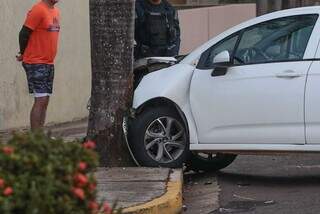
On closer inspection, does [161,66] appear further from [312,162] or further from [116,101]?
[312,162]

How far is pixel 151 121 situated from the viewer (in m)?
8.05

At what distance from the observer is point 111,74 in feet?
26.1

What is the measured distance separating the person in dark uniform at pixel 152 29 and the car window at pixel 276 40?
1544 millimetres

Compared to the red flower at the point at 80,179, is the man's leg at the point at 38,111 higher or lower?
lower

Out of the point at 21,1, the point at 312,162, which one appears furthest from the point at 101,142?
the point at 21,1

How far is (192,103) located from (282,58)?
39.7 inches

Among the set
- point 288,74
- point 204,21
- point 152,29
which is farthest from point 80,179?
point 204,21

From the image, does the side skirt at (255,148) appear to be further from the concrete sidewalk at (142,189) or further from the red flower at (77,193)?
the red flower at (77,193)

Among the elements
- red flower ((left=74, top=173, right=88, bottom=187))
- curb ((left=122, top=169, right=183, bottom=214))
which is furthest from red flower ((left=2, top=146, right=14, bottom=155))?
curb ((left=122, top=169, right=183, bottom=214))

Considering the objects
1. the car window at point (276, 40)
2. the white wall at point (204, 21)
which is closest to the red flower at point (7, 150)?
the car window at point (276, 40)

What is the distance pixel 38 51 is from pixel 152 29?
54.2 inches

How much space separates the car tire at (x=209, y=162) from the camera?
8680 mm

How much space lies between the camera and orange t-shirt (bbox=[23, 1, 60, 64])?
29.0ft

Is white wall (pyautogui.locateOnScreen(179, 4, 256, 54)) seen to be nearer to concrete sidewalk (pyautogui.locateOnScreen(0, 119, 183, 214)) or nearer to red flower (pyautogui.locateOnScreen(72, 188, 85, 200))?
concrete sidewalk (pyautogui.locateOnScreen(0, 119, 183, 214))
